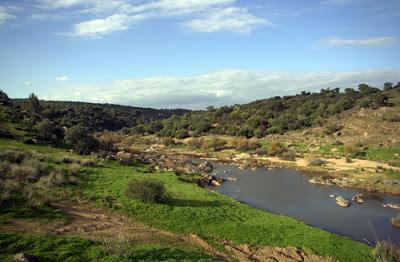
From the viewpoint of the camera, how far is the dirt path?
61.9 feet

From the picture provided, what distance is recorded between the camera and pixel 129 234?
2009 cm

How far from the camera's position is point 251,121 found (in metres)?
98.8

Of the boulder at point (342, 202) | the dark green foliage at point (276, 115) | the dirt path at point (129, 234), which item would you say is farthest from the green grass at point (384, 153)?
the dirt path at point (129, 234)

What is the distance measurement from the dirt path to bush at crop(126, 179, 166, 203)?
12.1 feet

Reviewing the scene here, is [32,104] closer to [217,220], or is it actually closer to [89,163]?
[89,163]

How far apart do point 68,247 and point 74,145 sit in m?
33.2

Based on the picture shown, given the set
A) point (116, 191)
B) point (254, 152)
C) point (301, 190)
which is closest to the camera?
point (116, 191)

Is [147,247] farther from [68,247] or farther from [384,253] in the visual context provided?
[384,253]

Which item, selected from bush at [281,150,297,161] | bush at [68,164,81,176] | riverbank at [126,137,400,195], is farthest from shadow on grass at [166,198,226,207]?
bush at [281,150,297,161]

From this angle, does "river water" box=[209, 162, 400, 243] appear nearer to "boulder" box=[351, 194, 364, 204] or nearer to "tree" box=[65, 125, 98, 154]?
"boulder" box=[351, 194, 364, 204]

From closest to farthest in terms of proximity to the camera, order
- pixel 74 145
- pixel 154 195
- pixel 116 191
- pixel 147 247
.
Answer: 1. pixel 147 247
2. pixel 154 195
3. pixel 116 191
4. pixel 74 145

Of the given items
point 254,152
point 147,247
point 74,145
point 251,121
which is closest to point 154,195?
point 147,247

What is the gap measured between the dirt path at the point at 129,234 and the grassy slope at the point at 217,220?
90 cm

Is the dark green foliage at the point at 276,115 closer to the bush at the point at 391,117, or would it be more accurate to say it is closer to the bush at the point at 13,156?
the bush at the point at 391,117
